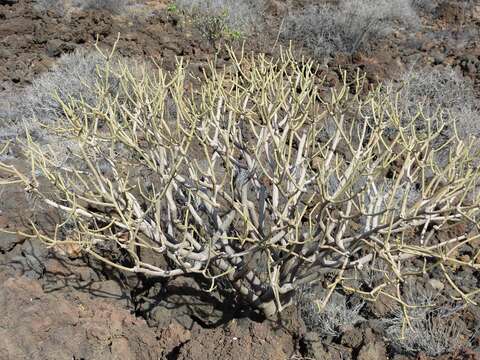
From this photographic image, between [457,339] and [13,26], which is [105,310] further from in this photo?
[13,26]

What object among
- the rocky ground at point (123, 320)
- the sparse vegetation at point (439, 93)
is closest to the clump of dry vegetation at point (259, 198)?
the rocky ground at point (123, 320)

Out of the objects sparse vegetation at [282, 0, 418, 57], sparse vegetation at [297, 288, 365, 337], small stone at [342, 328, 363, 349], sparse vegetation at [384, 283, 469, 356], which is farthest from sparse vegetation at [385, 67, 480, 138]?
small stone at [342, 328, 363, 349]

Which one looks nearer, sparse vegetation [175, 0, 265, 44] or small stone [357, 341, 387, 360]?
Result: small stone [357, 341, 387, 360]

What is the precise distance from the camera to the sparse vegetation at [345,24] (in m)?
6.57

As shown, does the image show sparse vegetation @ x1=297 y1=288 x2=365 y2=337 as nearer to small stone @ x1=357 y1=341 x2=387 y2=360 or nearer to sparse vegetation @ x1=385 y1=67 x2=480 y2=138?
small stone @ x1=357 y1=341 x2=387 y2=360

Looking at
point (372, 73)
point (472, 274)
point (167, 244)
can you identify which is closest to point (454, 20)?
point (372, 73)

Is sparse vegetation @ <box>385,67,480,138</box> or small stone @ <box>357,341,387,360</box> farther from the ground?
sparse vegetation @ <box>385,67,480,138</box>

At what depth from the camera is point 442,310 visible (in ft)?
8.77

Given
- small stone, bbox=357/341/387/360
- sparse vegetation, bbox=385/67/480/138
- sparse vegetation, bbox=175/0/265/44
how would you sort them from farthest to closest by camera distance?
sparse vegetation, bbox=175/0/265/44, sparse vegetation, bbox=385/67/480/138, small stone, bbox=357/341/387/360

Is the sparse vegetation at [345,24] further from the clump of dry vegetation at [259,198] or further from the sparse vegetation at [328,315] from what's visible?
the sparse vegetation at [328,315]

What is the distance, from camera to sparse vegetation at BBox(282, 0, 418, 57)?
6.57m

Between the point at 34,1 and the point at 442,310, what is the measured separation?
7.79m

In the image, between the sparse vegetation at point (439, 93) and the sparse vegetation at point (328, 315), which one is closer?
the sparse vegetation at point (328, 315)

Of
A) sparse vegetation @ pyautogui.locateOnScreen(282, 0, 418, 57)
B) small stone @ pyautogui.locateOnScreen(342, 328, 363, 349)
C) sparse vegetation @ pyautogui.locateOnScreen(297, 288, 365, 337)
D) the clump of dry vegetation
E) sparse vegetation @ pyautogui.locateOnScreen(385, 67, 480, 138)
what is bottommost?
small stone @ pyautogui.locateOnScreen(342, 328, 363, 349)
